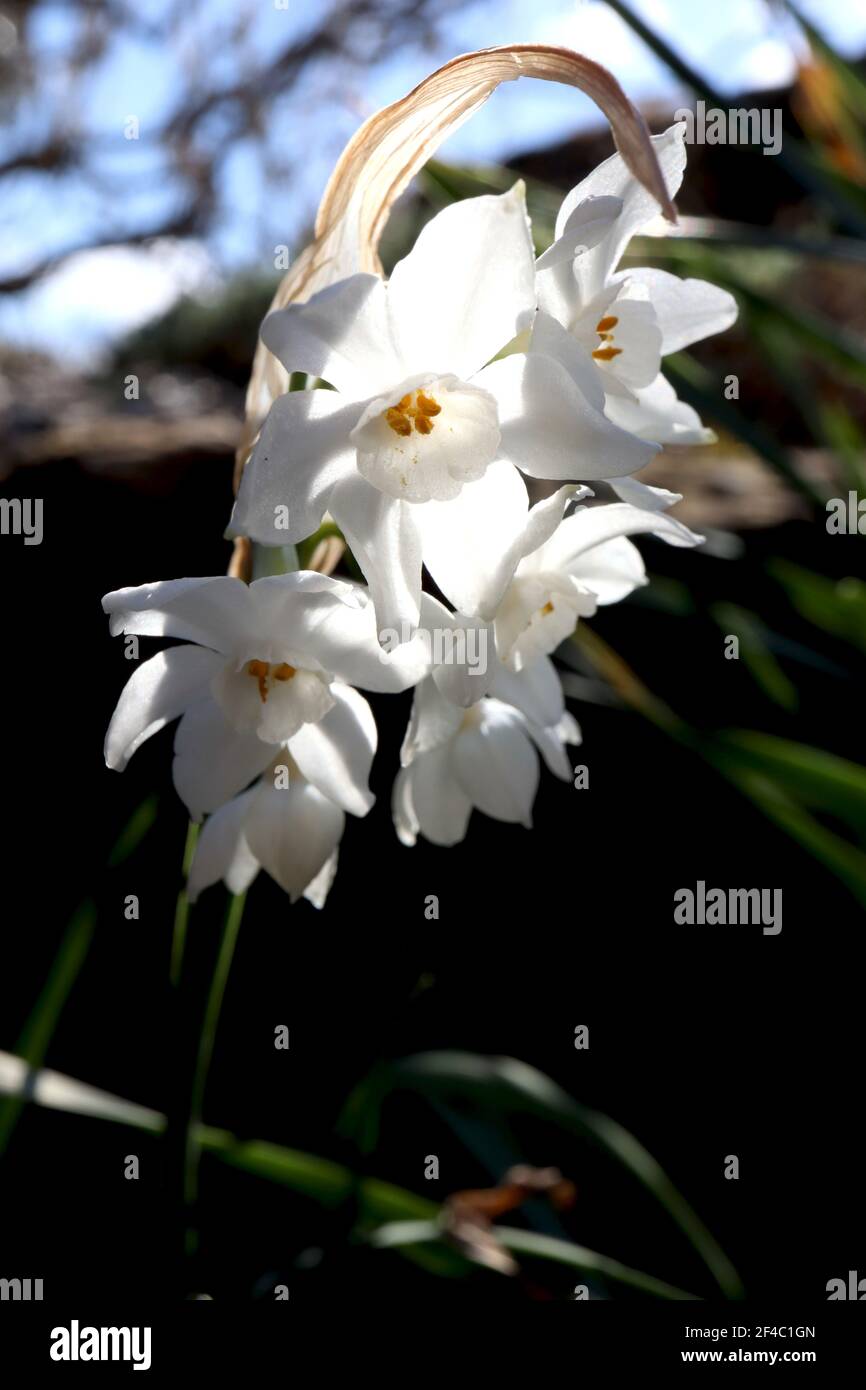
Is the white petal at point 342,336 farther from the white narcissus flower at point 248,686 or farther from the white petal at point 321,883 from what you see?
the white petal at point 321,883

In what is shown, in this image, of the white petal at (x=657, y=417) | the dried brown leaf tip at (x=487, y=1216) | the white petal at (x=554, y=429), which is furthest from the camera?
the dried brown leaf tip at (x=487, y=1216)

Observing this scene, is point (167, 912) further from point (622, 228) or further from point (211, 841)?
point (622, 228)

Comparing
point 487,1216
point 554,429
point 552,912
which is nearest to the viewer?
point 554,429

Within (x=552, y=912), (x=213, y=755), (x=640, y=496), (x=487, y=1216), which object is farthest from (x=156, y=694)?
(x=552, y=912)

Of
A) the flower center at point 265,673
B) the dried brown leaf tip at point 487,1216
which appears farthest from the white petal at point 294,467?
the dried brown leaf tip at point 487,1216

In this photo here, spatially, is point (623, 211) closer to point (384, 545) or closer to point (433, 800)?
point (384, 545)

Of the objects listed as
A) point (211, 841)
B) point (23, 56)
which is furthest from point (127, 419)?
point (23, 56)

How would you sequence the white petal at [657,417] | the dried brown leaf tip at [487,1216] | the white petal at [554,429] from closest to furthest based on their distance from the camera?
the white petal at [554,429] < the white petal at [657,417] < the dried brown leaf tip at [487,1216]
